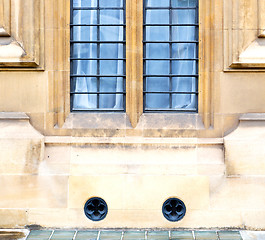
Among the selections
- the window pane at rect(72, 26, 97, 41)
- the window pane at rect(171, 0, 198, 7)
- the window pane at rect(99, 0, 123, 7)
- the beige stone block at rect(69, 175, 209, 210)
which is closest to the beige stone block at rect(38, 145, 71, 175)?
the beige stone block at rect(69, 175, 209, 210)

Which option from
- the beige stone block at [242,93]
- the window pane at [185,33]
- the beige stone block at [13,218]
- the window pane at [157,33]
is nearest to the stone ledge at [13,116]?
the beige stone block at [13,218]

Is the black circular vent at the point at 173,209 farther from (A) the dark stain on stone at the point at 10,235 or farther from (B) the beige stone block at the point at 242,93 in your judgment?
(A) the dark stain on stone at the point at 10,235

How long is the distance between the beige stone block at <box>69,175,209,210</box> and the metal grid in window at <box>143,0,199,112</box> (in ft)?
4.05

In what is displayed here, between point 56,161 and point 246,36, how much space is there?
3.71m

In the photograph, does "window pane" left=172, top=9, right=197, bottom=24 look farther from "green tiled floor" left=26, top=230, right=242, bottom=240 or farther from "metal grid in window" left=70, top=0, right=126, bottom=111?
"green tiled floor" left=26, top=230, right=242, bottom=240

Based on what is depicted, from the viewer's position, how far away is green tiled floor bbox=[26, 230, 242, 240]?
556 cm

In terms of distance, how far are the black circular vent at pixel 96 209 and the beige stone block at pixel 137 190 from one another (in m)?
0.07

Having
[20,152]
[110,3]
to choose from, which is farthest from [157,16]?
[20,152]

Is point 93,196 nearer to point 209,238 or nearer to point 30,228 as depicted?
point 30,228

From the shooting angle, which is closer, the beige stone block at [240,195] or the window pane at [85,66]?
the beige stone block at [240,195]

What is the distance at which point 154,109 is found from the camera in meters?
6.31

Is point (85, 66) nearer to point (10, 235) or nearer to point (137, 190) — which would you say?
point (137, 190)

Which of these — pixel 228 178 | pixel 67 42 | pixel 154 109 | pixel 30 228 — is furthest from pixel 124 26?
pixel 30 228

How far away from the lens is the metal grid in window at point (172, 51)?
20.7ft
